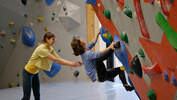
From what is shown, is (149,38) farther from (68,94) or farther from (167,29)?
(68,94)

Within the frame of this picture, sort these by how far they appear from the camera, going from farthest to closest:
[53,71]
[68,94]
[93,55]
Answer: [53,71], [68,94], [93,55]

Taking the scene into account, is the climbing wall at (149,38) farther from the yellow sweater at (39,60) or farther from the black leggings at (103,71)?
the yellow sweater at (39,60)

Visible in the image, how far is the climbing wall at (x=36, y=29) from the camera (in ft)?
13.4

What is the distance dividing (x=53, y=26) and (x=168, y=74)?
4039 millimetres

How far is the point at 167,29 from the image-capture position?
104cm

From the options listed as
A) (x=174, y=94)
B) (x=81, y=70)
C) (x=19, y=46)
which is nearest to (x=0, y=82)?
(x=19, y=46)

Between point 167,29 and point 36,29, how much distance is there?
4.06m

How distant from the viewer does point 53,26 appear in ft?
16.5

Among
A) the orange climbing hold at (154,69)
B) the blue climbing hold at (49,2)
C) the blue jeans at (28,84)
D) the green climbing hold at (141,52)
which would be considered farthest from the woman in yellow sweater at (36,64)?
the blue climbing hold at (49,2)

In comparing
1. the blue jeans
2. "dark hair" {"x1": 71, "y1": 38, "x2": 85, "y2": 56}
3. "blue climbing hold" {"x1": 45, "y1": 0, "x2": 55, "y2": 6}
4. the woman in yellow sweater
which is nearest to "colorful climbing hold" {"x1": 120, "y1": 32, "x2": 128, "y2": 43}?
"dark hair" {"x1": 71, "y1": 38, "x2": 85, "y2": 56}

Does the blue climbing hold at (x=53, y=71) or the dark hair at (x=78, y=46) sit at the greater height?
the dark hair at (x=78, y=46)

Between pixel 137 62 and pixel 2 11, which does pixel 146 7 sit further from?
pixel 2 11

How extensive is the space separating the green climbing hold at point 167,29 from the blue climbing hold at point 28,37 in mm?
3790

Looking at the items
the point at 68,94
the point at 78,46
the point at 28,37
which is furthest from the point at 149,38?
the point at 28,37
